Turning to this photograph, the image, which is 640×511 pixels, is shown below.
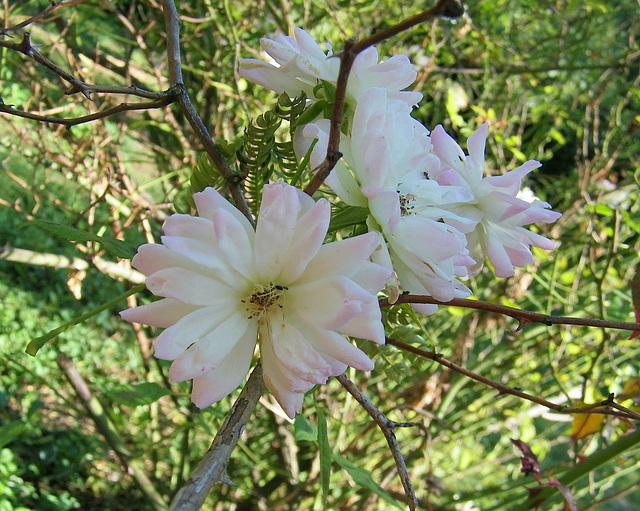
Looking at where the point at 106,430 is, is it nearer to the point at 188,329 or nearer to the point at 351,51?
the point at 188,329

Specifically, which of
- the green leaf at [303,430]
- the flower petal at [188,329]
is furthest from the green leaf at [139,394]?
the flower petal at [188,329]

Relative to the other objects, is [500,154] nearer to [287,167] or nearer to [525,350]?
[525,350]

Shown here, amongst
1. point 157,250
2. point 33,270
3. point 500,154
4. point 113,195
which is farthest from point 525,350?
point 33,270

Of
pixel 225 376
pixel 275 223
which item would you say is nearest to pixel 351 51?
pixel 275 223

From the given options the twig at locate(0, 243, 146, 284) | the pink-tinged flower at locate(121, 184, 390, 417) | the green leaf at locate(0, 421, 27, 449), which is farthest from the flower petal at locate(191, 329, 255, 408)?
the green leaf at locate(0, 421, 27, 449)

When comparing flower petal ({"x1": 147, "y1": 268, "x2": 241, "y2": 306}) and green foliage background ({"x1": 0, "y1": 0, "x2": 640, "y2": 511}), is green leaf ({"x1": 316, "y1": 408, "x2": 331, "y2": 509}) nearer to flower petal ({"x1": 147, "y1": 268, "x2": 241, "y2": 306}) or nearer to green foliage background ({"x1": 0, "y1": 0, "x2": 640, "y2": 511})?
flower petal ({"x1": 147, "y1": 268, "x2": 241, "y2": 306})

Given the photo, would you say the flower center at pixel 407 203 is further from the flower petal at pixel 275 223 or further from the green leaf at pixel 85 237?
the green leaf at pixel 85 237
